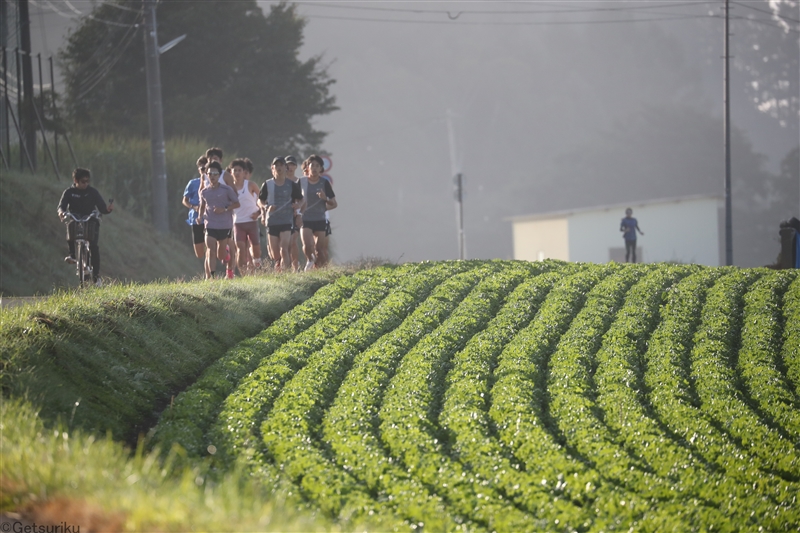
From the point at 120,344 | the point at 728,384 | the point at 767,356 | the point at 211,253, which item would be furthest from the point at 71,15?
the point at 728,384

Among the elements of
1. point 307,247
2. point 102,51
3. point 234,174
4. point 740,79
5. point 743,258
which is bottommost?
point 743,258

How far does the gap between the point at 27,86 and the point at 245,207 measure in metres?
11.5

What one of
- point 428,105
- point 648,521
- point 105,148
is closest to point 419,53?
point 428,105

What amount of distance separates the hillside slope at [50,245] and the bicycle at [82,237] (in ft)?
6.30

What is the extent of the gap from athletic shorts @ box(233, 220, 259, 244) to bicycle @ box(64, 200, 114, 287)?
93.7 inches

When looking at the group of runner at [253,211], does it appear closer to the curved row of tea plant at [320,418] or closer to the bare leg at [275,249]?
the bare leg at [275,249]

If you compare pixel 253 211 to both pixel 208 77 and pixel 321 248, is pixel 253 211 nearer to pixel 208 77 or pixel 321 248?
pixel 321 248

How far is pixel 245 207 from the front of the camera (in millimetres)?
16781

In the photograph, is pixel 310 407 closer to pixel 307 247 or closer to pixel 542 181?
pixel 307 247

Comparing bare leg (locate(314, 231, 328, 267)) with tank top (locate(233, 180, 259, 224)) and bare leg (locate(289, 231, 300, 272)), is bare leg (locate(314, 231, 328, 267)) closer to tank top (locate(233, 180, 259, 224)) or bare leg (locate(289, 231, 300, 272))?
bare leg (locate(289, 231, 300, 272))

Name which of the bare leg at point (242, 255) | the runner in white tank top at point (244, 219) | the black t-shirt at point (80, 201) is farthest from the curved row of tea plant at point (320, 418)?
the black t-shirt at point (80, 201)

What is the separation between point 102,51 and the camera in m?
37.8

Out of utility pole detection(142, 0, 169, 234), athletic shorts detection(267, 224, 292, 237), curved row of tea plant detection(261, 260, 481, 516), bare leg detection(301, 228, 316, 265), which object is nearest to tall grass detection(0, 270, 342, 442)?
curved row of tea plant detection(261, 260, 481, 516)

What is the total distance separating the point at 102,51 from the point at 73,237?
2457 cm
